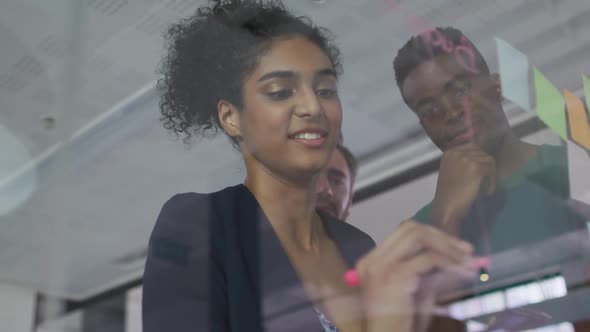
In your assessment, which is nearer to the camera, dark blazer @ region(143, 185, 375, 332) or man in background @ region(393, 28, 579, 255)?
dark blazer @ region(143, 185, 375, 332)

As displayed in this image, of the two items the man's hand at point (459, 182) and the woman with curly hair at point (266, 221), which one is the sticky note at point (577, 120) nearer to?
the man's hand at point (459, 182)

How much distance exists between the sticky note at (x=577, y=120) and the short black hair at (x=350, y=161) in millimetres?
427

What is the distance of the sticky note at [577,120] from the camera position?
1.10 metres

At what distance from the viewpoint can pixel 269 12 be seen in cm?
95

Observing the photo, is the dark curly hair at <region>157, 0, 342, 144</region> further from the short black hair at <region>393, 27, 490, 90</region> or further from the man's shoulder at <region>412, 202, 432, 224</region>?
the man's shoulder at <region>412, 202, 432, 224</region>

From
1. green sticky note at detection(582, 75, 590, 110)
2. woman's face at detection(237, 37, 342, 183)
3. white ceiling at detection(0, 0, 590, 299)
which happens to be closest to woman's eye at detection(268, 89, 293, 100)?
woman's face at detection(237, 37, 342, 183)

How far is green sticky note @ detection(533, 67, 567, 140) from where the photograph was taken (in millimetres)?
1068

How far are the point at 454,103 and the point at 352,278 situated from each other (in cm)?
36

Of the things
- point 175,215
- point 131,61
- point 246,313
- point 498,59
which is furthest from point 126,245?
point 498,59

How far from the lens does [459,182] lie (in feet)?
3.15

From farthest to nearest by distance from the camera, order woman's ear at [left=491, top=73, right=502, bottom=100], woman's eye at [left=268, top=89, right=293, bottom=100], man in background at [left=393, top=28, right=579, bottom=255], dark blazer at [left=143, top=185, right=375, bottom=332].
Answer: woman's ear at [left=491, top=73, right=502, bottom=100]
man in background at [left=393, top=28, right=579, bottom=255]
woman's eye at [left=268, top=89, right=293, bottom=100]
dark blazer at [left=143, top=185, right=375, bottom=332]

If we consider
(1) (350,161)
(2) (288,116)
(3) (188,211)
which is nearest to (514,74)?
(1) (350,161)

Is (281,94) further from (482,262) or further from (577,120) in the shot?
(577,120)

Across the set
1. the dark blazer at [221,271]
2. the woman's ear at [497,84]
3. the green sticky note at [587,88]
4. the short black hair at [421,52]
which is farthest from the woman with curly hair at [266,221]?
the green sticky note at [587,88]
